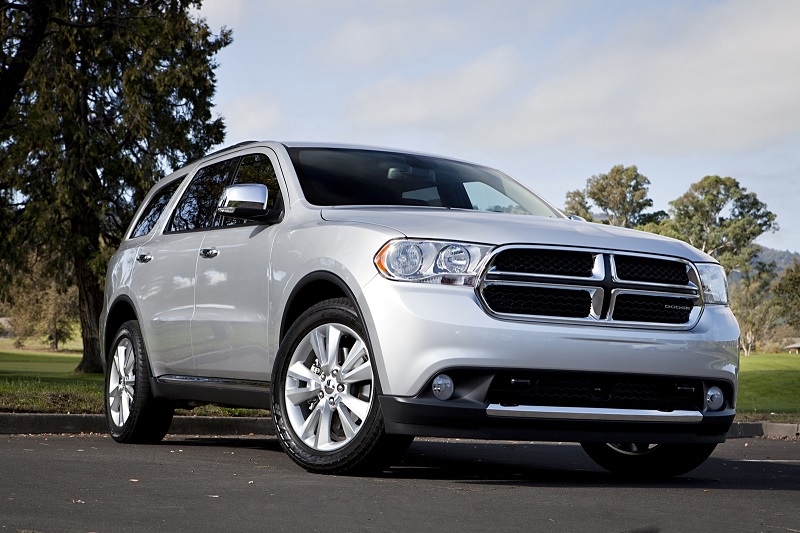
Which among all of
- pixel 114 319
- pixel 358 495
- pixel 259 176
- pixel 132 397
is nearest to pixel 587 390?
pixel 358 495

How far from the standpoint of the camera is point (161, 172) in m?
30.6

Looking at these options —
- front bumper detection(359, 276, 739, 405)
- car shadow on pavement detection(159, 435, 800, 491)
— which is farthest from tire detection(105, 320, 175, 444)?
front bumper detection(359, 276, 739, 405)

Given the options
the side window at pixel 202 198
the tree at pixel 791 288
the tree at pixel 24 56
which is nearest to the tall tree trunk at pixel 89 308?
the tree at pixel 24 56

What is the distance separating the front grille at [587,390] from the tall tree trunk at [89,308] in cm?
2581

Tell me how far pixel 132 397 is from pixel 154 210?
1577mm

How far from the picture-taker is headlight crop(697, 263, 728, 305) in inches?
245

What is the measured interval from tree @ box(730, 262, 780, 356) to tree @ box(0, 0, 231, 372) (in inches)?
2369

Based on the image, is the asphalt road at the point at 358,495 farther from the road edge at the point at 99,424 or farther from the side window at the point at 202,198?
the side window at the point at 202,198

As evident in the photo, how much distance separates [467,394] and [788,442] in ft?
25.4

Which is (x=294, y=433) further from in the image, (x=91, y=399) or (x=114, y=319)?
(x=91, y=399)

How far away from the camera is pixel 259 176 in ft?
24.1

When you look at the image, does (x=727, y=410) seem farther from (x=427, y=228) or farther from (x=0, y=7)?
(x=0, y=7)

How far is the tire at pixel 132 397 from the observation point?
809cm

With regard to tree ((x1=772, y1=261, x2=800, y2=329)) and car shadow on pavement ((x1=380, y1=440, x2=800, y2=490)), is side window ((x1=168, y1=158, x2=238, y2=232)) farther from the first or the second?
tree ((x1=772, y1=261, x2=800, y2=329))
